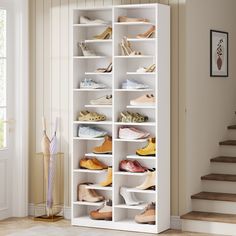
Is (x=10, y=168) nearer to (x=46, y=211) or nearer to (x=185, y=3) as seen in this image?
(x=46, y=211)

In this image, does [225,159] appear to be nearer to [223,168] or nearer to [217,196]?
[223,168]

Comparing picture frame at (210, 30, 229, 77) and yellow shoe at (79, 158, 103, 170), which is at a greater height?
picture frame at (210, 30, 229, 77)

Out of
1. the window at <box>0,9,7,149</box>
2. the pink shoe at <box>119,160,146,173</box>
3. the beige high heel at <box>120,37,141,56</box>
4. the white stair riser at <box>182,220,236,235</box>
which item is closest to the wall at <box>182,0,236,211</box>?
the white stair riser at <box>182,220,236,235</box>

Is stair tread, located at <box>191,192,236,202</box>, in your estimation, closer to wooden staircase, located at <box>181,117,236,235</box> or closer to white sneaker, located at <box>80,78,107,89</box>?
wooden staircase, located at <box>181,117,236,235</box>

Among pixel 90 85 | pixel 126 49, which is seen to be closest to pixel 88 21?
pixel 126 49

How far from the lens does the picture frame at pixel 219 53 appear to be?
742 centimetres

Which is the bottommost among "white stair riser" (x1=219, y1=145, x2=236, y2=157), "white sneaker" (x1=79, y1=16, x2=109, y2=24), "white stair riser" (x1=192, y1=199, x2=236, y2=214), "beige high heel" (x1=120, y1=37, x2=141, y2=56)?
"white stair riser" (x1=192, y1=199, x2=236, y2=214)

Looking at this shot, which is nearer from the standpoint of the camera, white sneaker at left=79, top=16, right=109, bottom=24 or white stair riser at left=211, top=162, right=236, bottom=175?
white sneaker at left=79, top=16, right=109, bottom=24

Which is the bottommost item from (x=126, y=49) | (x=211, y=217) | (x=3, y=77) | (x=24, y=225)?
(x=24, y=225)

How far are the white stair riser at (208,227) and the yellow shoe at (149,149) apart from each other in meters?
0.75

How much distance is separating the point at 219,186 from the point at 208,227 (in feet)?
2.18

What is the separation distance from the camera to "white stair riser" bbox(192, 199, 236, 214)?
22.3 ft

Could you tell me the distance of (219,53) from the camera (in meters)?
7.59

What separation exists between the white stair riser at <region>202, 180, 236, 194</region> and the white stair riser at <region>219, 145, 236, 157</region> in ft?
2.11
